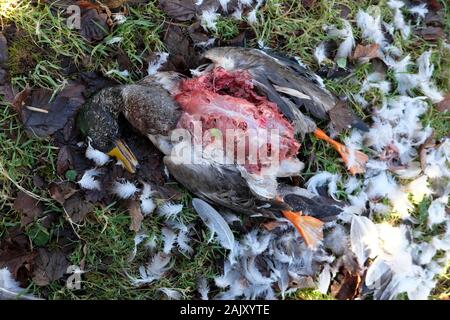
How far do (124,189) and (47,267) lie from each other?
24.4 inches

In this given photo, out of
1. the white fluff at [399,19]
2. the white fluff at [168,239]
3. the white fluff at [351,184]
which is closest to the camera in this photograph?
the white fluff at [168,239]

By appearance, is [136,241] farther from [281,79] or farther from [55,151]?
[281,79]

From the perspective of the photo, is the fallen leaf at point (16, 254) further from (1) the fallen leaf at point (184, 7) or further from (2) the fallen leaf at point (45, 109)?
(1) the fallen leaf at point (184, 7)

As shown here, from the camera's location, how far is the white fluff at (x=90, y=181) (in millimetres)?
3012

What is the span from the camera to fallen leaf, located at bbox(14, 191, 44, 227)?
2994 mm

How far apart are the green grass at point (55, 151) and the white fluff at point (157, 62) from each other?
6 cm

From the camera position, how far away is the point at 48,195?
10.00 feet

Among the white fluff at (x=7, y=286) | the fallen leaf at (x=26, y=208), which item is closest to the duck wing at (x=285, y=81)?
the fallen leaf at (x=26, y=208)

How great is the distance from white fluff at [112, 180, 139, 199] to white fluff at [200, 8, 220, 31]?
107 centimetres

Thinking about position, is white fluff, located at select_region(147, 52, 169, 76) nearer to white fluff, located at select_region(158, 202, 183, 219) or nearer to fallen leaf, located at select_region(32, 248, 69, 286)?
white fluff, located at select_region(158, 202, 183, 219)

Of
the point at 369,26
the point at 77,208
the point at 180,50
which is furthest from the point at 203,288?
the point at 369,26

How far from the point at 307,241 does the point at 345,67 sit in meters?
1.19

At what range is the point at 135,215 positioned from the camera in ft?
9.96
